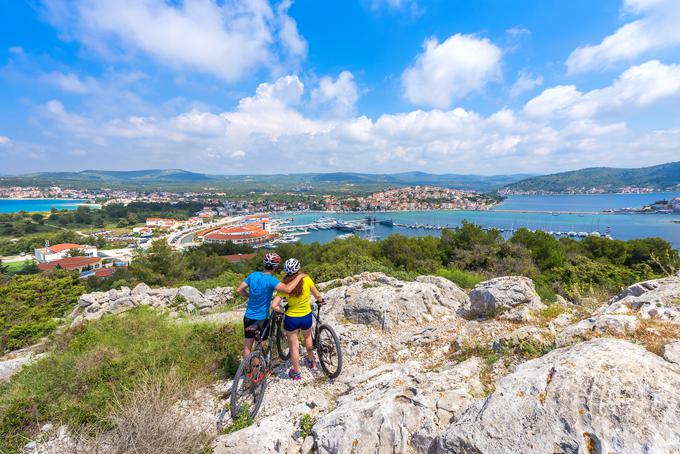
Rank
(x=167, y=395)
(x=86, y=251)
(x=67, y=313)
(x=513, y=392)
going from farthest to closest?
(x=86, y=251) < (x=67, y=313) < (x=167, y=395) < (x=513, y=392)

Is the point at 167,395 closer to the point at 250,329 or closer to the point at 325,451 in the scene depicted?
the point at 250,329

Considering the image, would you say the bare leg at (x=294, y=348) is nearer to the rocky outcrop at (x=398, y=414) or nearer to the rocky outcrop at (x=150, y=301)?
the rocky outcrop at (x=398, y=414)

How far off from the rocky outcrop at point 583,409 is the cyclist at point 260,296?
8.29ft

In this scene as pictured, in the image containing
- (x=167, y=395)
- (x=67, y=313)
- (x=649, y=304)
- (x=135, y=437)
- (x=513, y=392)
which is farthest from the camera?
(x=67, y=313)

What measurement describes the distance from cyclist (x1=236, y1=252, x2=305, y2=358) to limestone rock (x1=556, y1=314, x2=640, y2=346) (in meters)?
3.45

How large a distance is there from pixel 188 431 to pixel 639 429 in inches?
153

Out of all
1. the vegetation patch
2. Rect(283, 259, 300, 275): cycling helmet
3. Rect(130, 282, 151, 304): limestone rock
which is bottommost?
the vegetation patch

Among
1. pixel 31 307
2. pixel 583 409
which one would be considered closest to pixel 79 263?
pixel 31 307

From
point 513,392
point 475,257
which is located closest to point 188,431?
point 513,392

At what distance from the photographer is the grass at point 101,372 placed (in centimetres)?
359

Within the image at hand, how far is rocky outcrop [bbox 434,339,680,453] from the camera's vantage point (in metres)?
1.95

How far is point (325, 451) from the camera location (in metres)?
2.95

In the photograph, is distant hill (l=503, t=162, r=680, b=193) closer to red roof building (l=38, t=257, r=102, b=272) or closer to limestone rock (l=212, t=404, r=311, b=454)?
limestone rock (l=212, t=404, r=311, b=454)

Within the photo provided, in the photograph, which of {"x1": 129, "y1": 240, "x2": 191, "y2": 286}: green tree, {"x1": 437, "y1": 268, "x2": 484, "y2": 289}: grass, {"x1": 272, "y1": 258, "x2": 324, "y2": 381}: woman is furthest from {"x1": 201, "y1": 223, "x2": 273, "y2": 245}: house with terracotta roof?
{"x1": 272, "y1": 258, "x2": 324, "y2": 381}: woman
